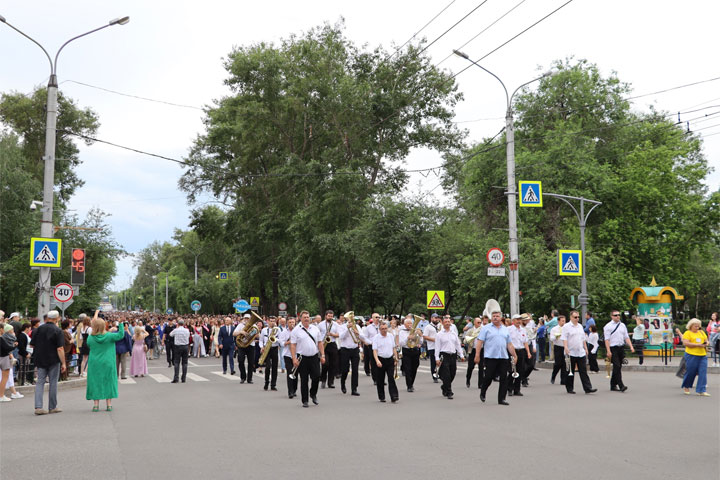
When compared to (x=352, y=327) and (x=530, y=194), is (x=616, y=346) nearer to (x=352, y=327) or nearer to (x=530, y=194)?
(x=352, y=327)

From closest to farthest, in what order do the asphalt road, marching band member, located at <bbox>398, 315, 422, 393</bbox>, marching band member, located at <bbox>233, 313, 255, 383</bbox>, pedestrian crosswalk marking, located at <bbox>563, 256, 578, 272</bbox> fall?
the asphalt road → marching band member, located at <bbox>398, 315, 422, 393</bbox> → marching band member, located at <bbox>233, 313, 255, 383</bbox> → pedestrian crosswalk marking, located at <bbox>563, 256, 578, 272</bbox>

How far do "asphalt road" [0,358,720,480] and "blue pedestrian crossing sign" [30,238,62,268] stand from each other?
3775 millimetres

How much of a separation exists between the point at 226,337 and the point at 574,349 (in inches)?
448

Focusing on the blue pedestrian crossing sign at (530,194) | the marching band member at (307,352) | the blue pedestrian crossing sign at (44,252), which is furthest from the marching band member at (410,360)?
the blue pedestrian crossing sign at (530,194)

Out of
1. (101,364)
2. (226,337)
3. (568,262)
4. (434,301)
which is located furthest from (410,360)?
(434,301)

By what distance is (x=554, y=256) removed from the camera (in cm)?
3275

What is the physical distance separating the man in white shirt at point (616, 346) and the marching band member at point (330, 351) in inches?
251

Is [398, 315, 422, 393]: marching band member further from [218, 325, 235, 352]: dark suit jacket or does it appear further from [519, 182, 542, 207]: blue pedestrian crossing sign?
[519, 182, 542, 207]: blue pedestrian crossing sign

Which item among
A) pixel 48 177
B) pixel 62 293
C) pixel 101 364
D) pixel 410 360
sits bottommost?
pixel 410 360

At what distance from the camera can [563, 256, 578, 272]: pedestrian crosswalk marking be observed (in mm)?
26255

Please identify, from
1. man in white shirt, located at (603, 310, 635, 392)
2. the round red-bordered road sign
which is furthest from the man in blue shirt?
the round red-bordered road sign

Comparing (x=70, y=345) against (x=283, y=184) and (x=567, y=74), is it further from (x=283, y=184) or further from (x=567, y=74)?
(x=567, y=74)

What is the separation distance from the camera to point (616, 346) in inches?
655

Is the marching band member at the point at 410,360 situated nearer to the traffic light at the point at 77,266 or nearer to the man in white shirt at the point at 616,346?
the man in white shirt at the point at 616,346
